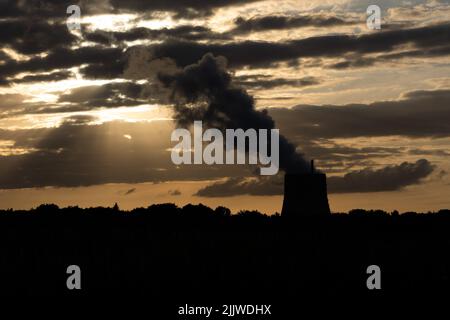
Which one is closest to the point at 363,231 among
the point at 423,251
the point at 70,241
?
the point at 423,251

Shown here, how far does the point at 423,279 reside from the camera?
211ft

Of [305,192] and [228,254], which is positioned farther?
[228,254]

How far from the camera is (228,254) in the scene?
250 ft

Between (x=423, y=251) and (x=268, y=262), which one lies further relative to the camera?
(x=423, y=251)

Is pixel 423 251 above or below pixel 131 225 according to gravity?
below

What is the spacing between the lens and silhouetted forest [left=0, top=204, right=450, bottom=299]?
207 ft

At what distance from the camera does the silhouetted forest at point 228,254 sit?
207ft
